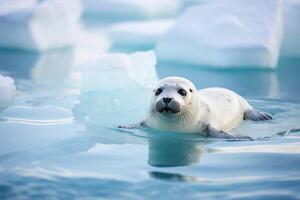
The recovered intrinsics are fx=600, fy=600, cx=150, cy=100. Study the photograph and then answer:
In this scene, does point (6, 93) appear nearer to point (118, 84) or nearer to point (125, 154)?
point (118, 84)

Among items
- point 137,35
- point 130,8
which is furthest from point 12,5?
point 130,8

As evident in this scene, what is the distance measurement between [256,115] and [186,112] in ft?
3.28

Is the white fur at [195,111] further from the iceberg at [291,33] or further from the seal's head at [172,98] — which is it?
the iceberg at [291,33]

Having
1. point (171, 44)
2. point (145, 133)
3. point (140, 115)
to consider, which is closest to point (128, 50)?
point (171, 44)

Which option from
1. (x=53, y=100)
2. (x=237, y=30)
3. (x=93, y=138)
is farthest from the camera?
(x=237, y=30)

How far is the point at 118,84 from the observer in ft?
20.7

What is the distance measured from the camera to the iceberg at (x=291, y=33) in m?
9.51

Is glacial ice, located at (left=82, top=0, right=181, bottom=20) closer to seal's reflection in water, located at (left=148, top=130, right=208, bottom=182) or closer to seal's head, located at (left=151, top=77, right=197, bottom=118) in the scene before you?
seal's head, located at (left=151, top=77, right=197, bottom=118)

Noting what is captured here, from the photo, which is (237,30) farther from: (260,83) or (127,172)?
(127,172)

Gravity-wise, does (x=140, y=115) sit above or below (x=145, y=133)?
above

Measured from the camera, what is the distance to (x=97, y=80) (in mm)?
6328

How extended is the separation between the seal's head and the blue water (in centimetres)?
21

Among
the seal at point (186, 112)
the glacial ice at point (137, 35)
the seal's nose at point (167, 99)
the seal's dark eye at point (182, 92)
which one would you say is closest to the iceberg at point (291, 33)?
the glacial ice at point (137, 35)

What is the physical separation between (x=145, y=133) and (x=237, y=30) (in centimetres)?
431
